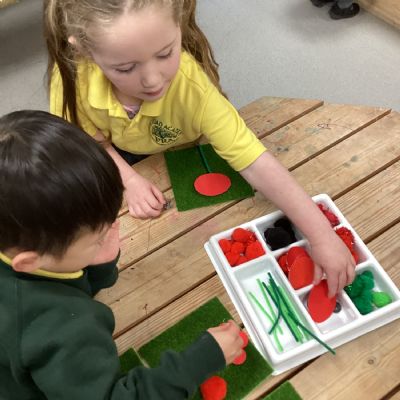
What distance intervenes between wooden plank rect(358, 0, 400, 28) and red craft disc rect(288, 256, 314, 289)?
1.49m

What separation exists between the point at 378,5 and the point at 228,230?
152 cm

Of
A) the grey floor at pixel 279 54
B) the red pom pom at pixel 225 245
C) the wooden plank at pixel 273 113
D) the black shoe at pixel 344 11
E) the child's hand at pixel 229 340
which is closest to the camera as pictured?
the child's hand at pixel 229 340

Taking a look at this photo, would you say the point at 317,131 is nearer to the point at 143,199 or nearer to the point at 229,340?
the point at 143,199

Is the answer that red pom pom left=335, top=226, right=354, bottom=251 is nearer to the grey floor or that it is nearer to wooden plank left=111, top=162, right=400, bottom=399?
wooden plank left=111, top=162, right=400, bottom=399

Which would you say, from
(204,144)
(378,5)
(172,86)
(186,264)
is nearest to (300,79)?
(378,5)

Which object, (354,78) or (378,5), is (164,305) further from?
(378,5)

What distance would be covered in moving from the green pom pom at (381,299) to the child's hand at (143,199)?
0.44 m

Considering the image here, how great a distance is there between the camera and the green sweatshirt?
1.87 ft

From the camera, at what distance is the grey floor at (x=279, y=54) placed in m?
1.85

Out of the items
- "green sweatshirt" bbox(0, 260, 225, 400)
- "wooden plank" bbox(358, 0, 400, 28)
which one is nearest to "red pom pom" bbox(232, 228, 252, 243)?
"green sweatshirt" bbox(0, 260, 225, 400)

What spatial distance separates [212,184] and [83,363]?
1.75 feet

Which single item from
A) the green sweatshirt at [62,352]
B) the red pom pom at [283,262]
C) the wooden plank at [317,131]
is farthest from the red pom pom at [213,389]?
the wooden plank at [317,131]

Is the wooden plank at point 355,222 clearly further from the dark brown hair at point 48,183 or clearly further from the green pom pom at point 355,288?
the dark brown hair at point 48,183

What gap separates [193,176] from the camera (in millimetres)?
1063
